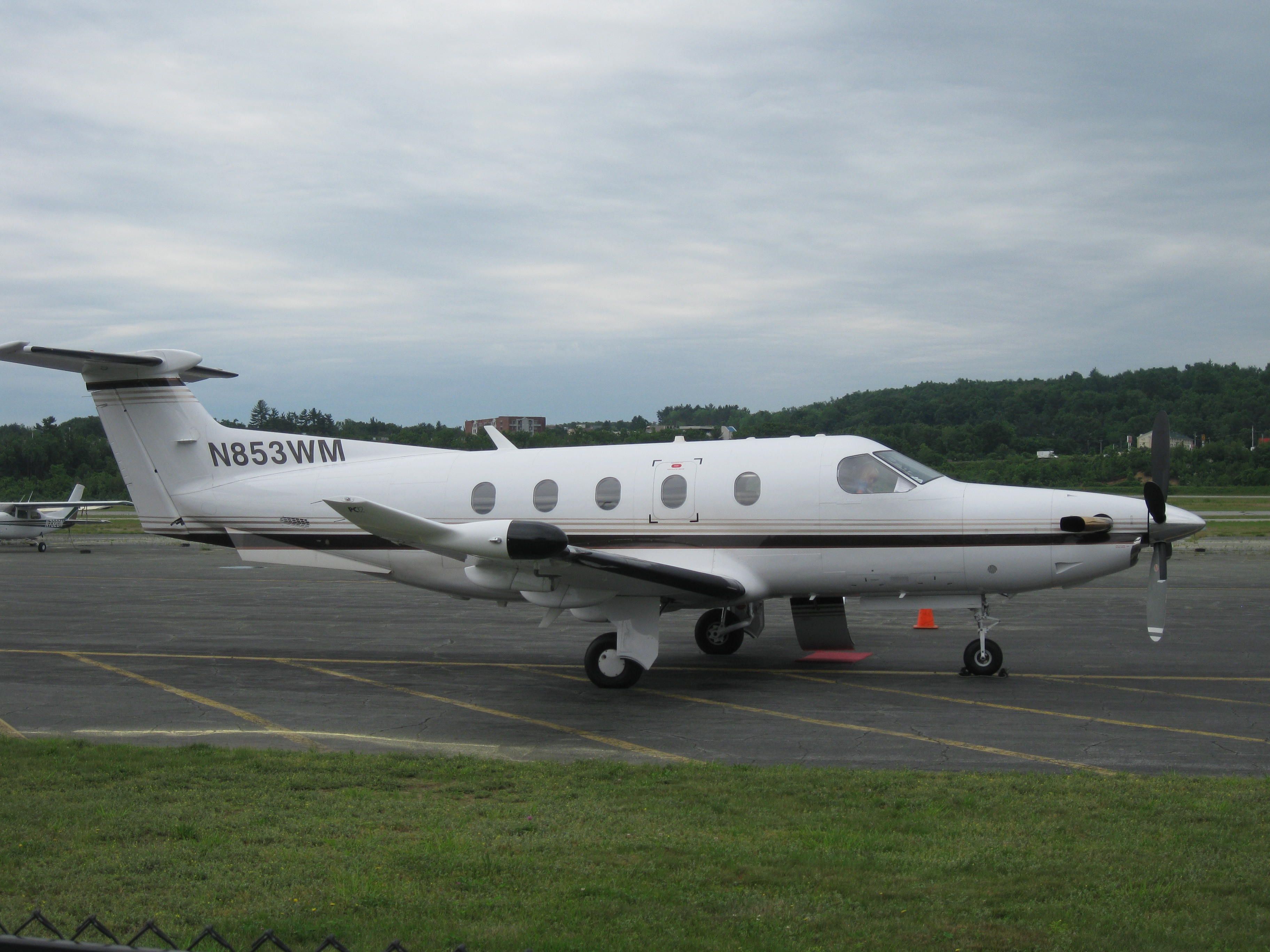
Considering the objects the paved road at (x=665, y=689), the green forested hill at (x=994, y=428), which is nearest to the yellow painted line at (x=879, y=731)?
the paved road at (x=665, y=689)

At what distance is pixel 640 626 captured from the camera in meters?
11.8

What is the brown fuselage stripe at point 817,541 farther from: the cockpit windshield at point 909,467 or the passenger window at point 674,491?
the cockpit windshield at point 909,467

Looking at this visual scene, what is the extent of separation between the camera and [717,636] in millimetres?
14086

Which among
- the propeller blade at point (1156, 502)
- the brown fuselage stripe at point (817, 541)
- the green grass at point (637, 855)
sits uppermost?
the propeller blade at point (1156, 502)

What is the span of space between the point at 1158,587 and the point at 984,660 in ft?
6.99

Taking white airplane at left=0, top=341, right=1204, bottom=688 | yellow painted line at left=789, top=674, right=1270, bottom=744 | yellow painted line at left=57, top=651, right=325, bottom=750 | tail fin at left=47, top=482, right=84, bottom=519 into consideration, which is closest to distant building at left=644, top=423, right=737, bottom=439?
white airplane at left=0, top=341, right=1204, bottom=688

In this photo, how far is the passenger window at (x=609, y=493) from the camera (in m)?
13.0

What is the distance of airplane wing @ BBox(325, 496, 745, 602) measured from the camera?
1005 cm

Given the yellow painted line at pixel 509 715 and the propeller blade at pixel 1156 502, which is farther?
the propeller blade at pixel 1156 502

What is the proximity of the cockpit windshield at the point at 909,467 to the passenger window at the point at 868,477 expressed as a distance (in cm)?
10

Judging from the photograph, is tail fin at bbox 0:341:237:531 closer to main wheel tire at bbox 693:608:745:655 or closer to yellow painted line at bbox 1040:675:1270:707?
main wheel tire at bbox 693:608:745:655

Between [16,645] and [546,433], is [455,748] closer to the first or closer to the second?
[16,645]

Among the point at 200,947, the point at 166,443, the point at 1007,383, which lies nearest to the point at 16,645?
the point at 166,443

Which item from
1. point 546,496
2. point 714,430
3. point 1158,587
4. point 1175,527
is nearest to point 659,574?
point 546,496
